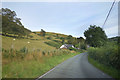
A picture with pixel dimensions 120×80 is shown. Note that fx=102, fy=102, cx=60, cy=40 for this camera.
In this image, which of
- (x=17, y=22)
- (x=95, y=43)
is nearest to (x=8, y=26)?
(x=17, y=22)

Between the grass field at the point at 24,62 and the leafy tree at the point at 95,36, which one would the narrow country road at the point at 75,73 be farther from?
the leafy tree at the point at 95,36

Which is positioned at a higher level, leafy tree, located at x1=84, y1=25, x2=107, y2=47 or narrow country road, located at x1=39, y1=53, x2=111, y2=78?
leafy tree, located at x1=84, y1=25, x2=107, y2=47

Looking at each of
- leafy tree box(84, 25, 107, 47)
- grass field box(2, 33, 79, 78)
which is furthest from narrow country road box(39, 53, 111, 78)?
leafy tree box(84, 25, 107, 47)

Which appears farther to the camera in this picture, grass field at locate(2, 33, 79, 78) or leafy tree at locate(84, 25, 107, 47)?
leafy tree at locate(84, 25, 107, 47)

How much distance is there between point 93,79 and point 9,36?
105 ft

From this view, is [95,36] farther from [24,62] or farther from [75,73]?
[24,62]

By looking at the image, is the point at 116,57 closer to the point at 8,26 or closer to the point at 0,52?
the point at 0,52

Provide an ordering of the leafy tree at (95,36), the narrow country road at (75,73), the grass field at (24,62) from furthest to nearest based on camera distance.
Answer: the leafy tree at (95,36)
the narrow country road at (75,73)
the grass field at (24,62)

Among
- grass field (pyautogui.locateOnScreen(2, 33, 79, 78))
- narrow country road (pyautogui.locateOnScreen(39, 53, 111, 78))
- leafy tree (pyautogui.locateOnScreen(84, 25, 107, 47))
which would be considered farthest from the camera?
leafy tree (pyautogui.locateOnScreen(84, 25, 107, 47))

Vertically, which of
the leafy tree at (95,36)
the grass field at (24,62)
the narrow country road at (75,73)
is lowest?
the narrow country road at (75,73)

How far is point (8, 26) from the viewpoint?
28.9 meters

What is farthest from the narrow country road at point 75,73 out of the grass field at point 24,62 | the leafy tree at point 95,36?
the leafy tree at point 95,36

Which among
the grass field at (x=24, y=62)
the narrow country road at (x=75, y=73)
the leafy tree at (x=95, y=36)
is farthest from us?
the leafy tree at (x=95, y=36)

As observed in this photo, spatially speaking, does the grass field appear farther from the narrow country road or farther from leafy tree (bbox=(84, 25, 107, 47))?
leafy tree (bbox=(84, 25, 107, 47))
